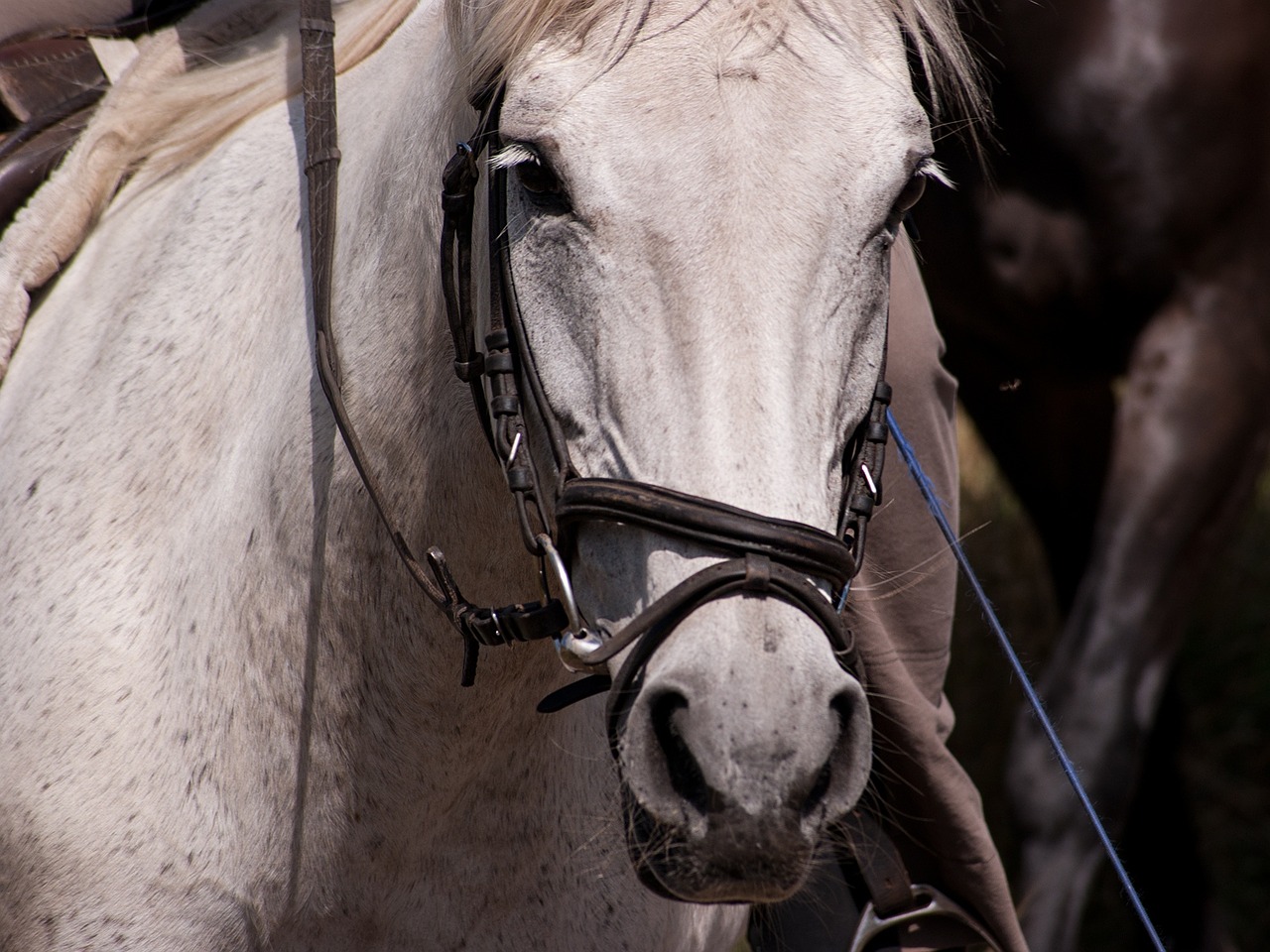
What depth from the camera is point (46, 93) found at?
2086mm

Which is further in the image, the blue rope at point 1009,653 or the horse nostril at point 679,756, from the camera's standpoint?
the blue rope at point 1009,653

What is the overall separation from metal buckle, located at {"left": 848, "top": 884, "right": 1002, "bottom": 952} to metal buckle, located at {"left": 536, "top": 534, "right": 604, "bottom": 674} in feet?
2.94

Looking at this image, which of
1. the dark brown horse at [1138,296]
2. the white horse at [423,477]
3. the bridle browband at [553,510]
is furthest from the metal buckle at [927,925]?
the dark brown horse at [1138,296]

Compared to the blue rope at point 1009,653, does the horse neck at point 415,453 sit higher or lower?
higher

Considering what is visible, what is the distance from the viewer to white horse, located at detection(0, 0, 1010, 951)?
1147 millimetres

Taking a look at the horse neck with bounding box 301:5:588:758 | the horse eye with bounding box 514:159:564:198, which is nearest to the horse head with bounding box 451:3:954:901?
the horse eye with bounding box 514:159:564:198

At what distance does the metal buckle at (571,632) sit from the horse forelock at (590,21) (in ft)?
1.42

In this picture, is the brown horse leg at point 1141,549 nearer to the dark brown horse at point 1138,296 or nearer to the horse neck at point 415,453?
the dark brown horse at point 1138,296

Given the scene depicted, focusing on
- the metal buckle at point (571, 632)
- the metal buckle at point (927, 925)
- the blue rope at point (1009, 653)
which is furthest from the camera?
the metal buckle at point (927, 925)

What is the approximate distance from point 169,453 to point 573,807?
620 millimetres

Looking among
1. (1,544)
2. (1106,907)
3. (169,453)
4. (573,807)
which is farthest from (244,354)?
(1106,907)

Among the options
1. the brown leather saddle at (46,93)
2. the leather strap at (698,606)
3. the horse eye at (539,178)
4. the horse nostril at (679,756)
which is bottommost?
the horse nostril at (679,756)

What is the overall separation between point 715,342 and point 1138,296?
7.61 feet

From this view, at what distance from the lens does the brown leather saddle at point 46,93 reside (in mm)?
1966
